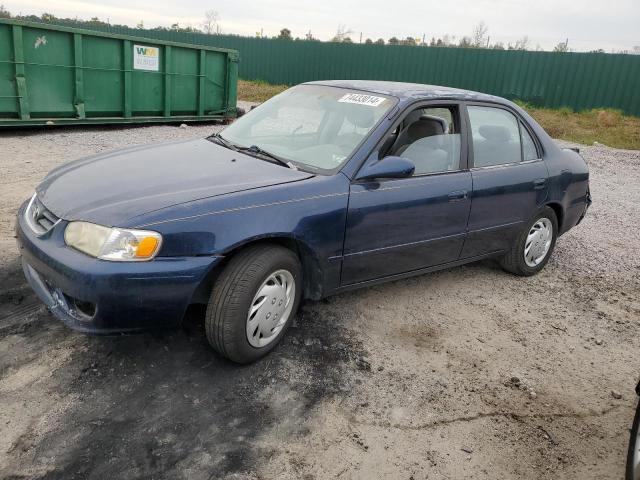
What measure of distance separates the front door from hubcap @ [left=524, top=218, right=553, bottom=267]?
3.49 ft

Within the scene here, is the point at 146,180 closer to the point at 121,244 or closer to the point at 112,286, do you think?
the point at 121,244

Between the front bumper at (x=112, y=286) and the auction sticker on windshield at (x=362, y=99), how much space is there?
1.75m

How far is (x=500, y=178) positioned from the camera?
4.36 metres

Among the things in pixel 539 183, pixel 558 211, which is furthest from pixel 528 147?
pixel 558 211

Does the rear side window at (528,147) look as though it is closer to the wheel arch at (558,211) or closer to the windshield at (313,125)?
the wheel arch at (558,211)

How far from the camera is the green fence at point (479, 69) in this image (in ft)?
61.9

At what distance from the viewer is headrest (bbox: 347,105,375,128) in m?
3.74

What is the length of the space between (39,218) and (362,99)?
2330 mm

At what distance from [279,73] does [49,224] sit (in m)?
25.1

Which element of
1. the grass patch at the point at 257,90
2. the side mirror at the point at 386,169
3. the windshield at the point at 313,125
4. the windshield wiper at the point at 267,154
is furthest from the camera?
the grass patch at the point at 257,90

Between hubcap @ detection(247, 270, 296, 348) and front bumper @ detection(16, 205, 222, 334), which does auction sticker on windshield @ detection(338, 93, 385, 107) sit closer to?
hubcap @ detection(247, 270, 296, 348)

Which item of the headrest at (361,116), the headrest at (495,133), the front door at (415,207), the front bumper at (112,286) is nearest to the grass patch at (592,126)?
the headrest at (495,133)

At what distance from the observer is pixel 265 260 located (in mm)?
3029

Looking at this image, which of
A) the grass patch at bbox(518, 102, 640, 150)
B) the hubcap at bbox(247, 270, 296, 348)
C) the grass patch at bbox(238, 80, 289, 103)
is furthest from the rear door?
the grass patch at bbox(238, 80, 289, 103)
